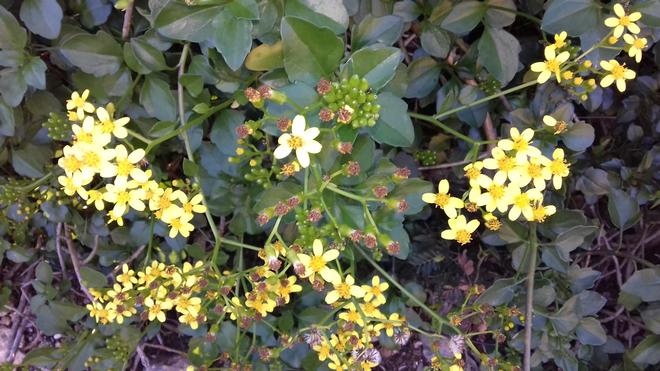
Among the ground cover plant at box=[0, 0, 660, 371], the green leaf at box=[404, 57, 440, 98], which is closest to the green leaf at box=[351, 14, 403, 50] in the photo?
the ground cover plant at box=[0, 0, 660, 371]

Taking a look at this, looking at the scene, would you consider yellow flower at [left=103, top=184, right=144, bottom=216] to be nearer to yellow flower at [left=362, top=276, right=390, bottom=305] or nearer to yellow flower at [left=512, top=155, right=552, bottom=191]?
yellow flower at [left=362, top=276, right=390, bottom=305]

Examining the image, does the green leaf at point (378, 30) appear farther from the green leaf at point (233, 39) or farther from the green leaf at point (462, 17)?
the green leaf at point (233, 39)

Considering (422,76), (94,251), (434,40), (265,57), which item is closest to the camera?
(265,57)

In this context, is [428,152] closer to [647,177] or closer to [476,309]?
[476,309]

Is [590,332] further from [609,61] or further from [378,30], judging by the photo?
[378,30]

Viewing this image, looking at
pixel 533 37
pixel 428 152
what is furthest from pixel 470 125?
pixel 533 37

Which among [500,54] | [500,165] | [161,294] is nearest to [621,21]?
[500,54]
